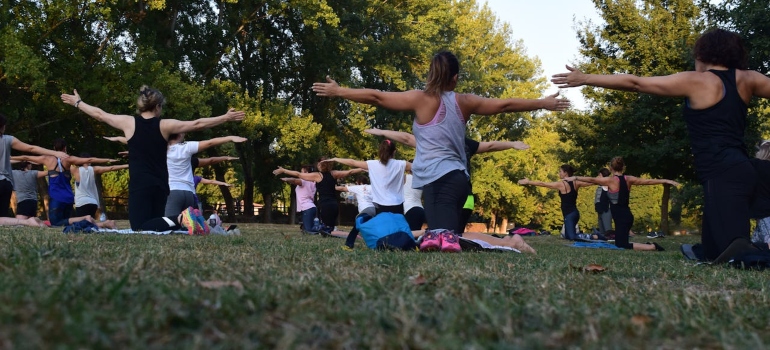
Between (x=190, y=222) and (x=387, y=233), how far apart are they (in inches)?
187

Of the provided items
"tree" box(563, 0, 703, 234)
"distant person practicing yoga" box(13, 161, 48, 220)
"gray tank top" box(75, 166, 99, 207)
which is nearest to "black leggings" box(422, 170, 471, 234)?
"gray tank top" box(75, 166, 99, 207)

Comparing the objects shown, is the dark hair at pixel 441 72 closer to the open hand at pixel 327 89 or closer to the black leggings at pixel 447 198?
the black leggings at pixel 447 198

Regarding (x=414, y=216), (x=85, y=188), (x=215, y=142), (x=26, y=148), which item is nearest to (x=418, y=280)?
(x=215, y=142)

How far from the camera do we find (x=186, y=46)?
34.7 meters

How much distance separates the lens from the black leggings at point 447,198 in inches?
326

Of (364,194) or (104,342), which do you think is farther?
(364,194)

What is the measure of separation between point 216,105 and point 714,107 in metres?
28.5

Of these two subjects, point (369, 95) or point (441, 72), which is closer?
point (369, 95)

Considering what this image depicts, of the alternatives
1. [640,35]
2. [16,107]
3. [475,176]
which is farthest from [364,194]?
[475,176]

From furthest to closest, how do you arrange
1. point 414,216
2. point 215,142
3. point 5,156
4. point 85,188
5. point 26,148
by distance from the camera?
point 85,188
point 414,216
point 5,156
point 26,148
point 215,142

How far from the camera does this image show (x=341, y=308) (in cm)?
292

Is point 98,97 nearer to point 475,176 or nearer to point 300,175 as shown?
point 300,175

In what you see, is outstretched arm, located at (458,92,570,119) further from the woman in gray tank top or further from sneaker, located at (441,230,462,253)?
sneaker, located at (441,230,462,253)

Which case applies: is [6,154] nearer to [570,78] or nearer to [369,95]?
[369,95]
